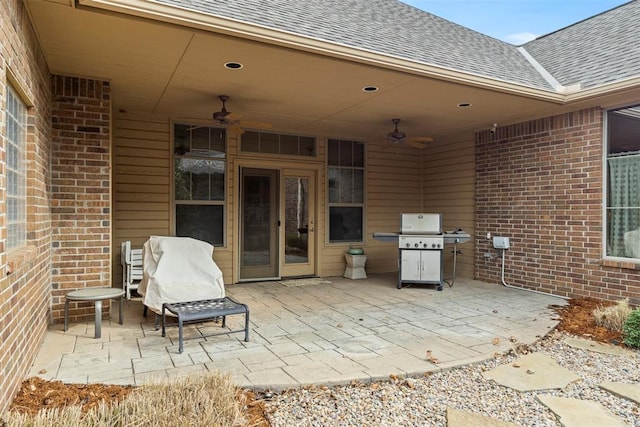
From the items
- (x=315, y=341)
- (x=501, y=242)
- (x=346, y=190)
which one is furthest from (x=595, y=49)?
(x=315, y=341)

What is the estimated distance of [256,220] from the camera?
6.80 m

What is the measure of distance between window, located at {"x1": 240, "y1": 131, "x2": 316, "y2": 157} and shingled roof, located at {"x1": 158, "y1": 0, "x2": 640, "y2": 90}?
7.87 ft

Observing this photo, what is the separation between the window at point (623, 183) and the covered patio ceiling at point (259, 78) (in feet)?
1.36

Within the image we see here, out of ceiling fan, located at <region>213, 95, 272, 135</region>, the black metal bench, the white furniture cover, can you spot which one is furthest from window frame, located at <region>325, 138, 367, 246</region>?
the black metal bench

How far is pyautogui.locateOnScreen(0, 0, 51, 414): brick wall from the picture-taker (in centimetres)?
220

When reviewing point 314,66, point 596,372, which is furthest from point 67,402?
point 596,372

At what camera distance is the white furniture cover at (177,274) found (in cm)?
400

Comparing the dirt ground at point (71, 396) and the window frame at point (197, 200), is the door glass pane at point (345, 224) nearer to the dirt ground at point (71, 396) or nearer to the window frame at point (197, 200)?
the window frame at point (197, 200)

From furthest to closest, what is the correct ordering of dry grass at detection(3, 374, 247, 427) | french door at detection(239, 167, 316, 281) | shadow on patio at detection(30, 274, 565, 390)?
french door at detection(239, 167, 316, 281)
shadow on patio at detection(30, 274, 565, 390)
dry grass at detection(3, 374, 247, 427)

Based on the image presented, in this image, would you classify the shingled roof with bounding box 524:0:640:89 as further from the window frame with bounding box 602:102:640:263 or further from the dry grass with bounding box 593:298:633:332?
the dry grass with bounding box 593:298:633:332

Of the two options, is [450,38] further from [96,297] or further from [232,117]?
[96,297]

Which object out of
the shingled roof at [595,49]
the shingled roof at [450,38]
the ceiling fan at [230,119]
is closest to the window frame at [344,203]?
the ceiling fan at [230,119]

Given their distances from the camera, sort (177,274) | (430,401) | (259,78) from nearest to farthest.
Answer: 1. (430,401)
2. (177,274)
3. (259,78)

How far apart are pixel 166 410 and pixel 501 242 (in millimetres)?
5536
